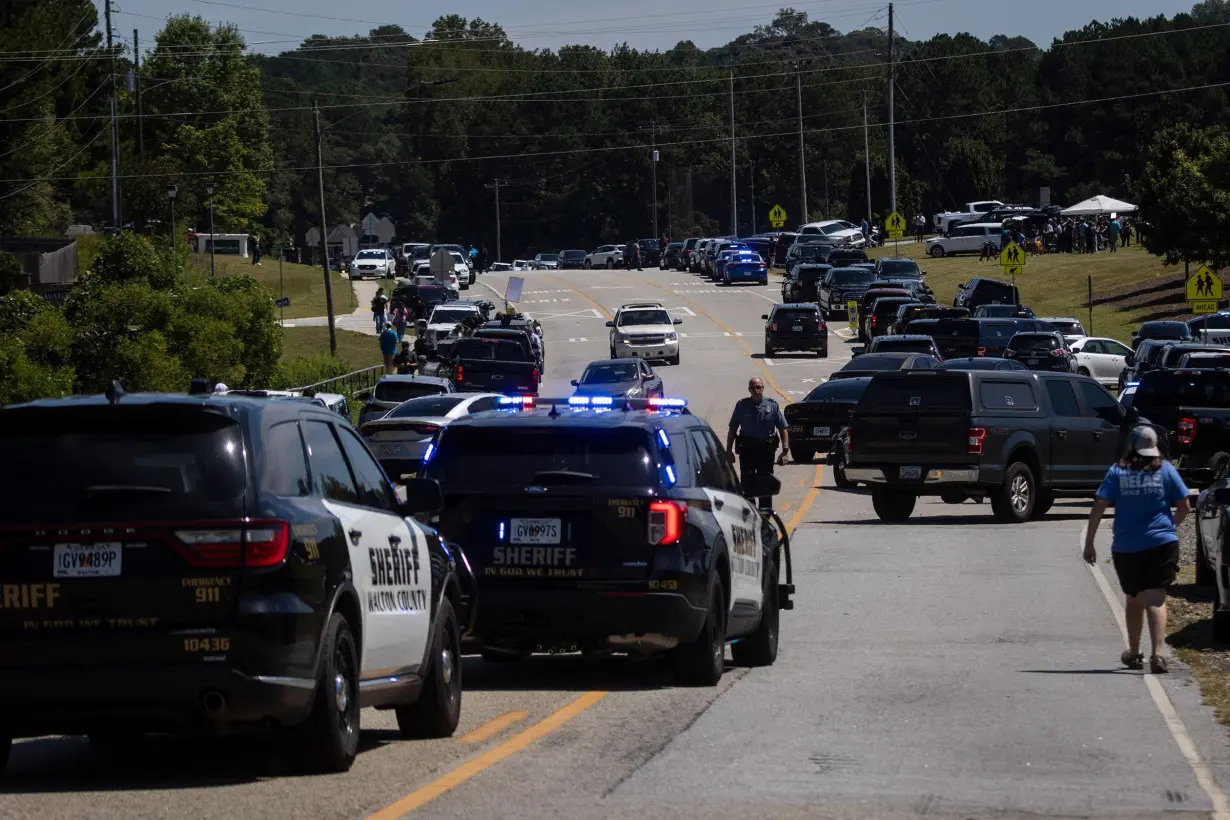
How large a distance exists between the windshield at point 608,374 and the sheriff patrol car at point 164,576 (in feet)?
121

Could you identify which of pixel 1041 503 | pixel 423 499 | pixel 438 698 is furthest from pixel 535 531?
pixel 1041 503

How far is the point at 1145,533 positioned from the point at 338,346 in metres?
58.7

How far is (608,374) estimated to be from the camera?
4641 cm

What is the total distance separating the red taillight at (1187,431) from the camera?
28.9m

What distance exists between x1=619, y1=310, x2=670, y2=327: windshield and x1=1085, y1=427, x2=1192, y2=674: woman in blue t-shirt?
4879 centimetres

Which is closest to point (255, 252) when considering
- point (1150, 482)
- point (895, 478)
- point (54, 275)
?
point (54, 275)

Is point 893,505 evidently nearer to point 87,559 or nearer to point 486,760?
point 486,760

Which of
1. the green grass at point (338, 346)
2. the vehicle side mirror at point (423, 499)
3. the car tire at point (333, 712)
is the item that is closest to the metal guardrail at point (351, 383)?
the green grass at point (338, 346)

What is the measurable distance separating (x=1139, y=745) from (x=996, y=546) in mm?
12659

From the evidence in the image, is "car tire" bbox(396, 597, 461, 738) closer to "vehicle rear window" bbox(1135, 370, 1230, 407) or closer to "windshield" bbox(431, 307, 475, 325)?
"vehicle rear window" bbox(1135, 370, 1230, 407)

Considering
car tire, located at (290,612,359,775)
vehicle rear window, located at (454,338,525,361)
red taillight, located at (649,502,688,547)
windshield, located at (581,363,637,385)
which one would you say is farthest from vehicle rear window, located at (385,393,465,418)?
car tire, located at (290,612,359,775)

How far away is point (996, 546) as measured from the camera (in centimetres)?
2256

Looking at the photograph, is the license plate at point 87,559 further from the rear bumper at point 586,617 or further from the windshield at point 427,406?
the windshield at point 427,406

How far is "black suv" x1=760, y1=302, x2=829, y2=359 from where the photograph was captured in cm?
6103
